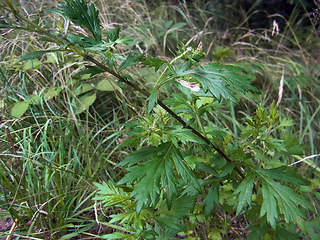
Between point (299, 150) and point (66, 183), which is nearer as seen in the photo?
point (299, 150)

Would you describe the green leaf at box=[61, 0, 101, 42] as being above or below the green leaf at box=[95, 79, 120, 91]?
above

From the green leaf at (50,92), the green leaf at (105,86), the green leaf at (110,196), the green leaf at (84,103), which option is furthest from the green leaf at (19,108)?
the green leaf at (110,196)

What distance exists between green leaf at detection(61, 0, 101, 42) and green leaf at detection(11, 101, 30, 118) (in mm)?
1239

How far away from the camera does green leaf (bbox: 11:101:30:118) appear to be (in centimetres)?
197

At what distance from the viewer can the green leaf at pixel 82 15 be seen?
0.93 meters

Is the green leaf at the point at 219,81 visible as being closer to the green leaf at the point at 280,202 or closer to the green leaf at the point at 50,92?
the green leaf at the point at 280,202

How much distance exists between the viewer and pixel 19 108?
2.01m

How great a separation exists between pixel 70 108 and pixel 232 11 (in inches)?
110

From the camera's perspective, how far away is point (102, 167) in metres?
1.84

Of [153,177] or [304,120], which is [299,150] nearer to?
[153,177]

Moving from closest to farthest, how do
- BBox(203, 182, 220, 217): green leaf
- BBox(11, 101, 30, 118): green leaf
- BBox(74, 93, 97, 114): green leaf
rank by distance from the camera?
BBox(203, 182, 220, 217): green leaf → BBox(11, 101, 30, 118): green leaf → BBox(74, 93, 97, 114): green leaf

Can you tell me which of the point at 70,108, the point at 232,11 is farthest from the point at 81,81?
the point at 232,11

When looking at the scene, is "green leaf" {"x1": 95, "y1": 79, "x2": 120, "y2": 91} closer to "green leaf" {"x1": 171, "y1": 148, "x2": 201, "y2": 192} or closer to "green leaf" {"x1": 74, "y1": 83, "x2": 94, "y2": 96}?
"green leaf" {"x1": 74, "y1": 83, "x2": 94, "y2": 96}

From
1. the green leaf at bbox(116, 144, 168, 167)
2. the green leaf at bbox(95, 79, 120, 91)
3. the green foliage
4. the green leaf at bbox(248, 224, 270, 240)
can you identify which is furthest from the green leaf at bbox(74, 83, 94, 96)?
the green leaf at bbox(248, 224, 270, 240)
